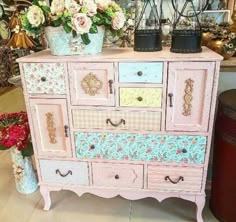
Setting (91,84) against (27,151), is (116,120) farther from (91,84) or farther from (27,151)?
(27,151)

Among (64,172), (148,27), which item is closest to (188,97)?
(148,27)

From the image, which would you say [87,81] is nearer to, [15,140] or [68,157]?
[68,157]

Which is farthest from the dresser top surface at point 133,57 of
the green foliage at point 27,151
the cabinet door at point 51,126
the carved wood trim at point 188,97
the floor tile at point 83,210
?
the floor tile at point 83,210

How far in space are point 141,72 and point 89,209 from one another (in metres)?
1.07

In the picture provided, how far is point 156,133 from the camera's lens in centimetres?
145

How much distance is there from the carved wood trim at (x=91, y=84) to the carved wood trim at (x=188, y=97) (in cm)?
45

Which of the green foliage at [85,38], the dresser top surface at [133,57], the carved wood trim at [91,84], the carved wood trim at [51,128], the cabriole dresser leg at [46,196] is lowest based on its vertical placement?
the cabriole dresser leg at [46,196]

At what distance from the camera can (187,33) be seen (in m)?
1.37

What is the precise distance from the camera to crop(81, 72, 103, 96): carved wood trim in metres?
1.39

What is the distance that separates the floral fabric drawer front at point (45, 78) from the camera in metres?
1.41

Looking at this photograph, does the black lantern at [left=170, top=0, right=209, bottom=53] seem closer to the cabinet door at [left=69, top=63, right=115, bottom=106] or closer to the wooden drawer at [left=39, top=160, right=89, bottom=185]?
the cabinet door at [left=69, top=63, right=115, bottom=106]

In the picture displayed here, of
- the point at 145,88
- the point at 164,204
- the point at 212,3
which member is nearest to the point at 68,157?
the point at 145,88

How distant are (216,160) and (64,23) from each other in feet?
3.99

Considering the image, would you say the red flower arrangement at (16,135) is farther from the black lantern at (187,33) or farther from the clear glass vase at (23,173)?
the black lantern at (187,33)
